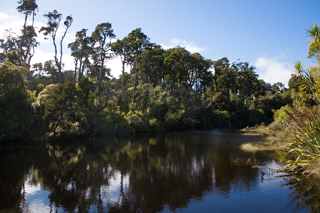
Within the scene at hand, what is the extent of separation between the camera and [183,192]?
1030 cm

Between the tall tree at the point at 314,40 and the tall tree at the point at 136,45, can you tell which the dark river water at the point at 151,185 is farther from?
the tall tree at the point at 136,45

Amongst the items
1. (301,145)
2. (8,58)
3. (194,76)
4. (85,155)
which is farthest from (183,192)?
(194,76)

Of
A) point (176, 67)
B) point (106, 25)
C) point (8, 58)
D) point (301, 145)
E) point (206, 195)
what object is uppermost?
point (106, 25)

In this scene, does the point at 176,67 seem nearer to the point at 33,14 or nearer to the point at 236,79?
the point at 236,79

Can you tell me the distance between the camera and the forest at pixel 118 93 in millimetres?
24812

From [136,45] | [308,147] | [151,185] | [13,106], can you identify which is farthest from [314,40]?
[136,45]

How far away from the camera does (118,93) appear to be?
1537 inches

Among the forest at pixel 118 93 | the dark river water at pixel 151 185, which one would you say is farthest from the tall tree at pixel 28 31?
the dark river water at pixel 151 185

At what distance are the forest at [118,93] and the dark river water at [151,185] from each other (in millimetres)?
4978

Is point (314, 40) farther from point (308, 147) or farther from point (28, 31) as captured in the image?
point (28, 31)

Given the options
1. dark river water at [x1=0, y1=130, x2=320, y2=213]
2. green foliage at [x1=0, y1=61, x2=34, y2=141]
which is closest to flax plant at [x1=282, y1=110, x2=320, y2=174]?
dark river water at [x1=0, y1=130, x2=320, y2=213]

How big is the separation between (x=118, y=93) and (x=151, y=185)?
29061mm

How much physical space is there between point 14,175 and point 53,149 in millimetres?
8950

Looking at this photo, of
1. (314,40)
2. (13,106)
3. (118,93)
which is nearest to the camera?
(314,40)
